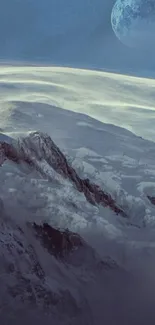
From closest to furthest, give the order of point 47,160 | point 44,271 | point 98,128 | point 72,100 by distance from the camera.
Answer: point 44,271, point 47,160, point 98,128, point 72,100

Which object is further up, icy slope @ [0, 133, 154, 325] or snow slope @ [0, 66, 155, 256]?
icy slope @ [0, 133, 154, 325]

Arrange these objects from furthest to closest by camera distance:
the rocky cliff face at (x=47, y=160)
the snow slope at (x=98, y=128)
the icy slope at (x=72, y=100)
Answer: the icy slope at (x=72, y=100) < the snow slope at (x=98, y=128) < the rocky cliff face at (x=47, y=160)

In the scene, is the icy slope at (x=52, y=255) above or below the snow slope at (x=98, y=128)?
above

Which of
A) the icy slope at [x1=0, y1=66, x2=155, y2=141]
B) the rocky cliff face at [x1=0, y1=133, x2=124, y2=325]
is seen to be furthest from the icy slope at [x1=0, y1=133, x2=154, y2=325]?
the icy slope at [x1=0, y1=66, x2=155, y2=141]

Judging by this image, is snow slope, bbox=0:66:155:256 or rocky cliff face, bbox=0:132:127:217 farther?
snow slope, bbox=0:66:155:256

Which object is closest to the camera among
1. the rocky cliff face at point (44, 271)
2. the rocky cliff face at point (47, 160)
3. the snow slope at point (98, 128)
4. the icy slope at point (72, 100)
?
the rocky cliff face at point (44, 271)

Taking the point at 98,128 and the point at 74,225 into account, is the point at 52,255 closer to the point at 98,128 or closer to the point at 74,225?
the point at 74,225

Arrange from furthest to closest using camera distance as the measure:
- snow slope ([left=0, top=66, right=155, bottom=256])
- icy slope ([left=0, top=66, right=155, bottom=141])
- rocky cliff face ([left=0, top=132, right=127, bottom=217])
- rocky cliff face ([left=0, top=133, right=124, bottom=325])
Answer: icy slope ([left=0, top=66, right=155, bottom=141])
snow slope ([left=0, top=66, right=155, bottom=256])
rocky cliff face ([left=0, top=132, right=127, bottom=217])
rocky cliff face ([left=0, top=133, right=124, bottom=325])

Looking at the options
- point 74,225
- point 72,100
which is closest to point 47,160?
point 74,225

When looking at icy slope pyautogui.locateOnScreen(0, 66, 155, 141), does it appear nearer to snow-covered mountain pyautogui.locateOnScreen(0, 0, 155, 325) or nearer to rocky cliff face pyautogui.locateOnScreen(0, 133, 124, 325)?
snow-covered mountain pyautogui.locateOnScreen(0, 0, 155, 325)

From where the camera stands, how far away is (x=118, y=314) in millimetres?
1532

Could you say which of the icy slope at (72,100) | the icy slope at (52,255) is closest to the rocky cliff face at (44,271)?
the icy slope at (52,255)

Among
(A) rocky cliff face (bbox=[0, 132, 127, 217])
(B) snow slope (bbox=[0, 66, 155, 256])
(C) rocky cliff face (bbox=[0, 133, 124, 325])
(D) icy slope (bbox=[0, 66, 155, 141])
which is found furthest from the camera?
(D) icy slope (bbox=[0, 66, 155, 141])

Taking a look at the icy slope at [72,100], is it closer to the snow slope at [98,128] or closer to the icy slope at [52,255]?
the snow slope at [98,128]
